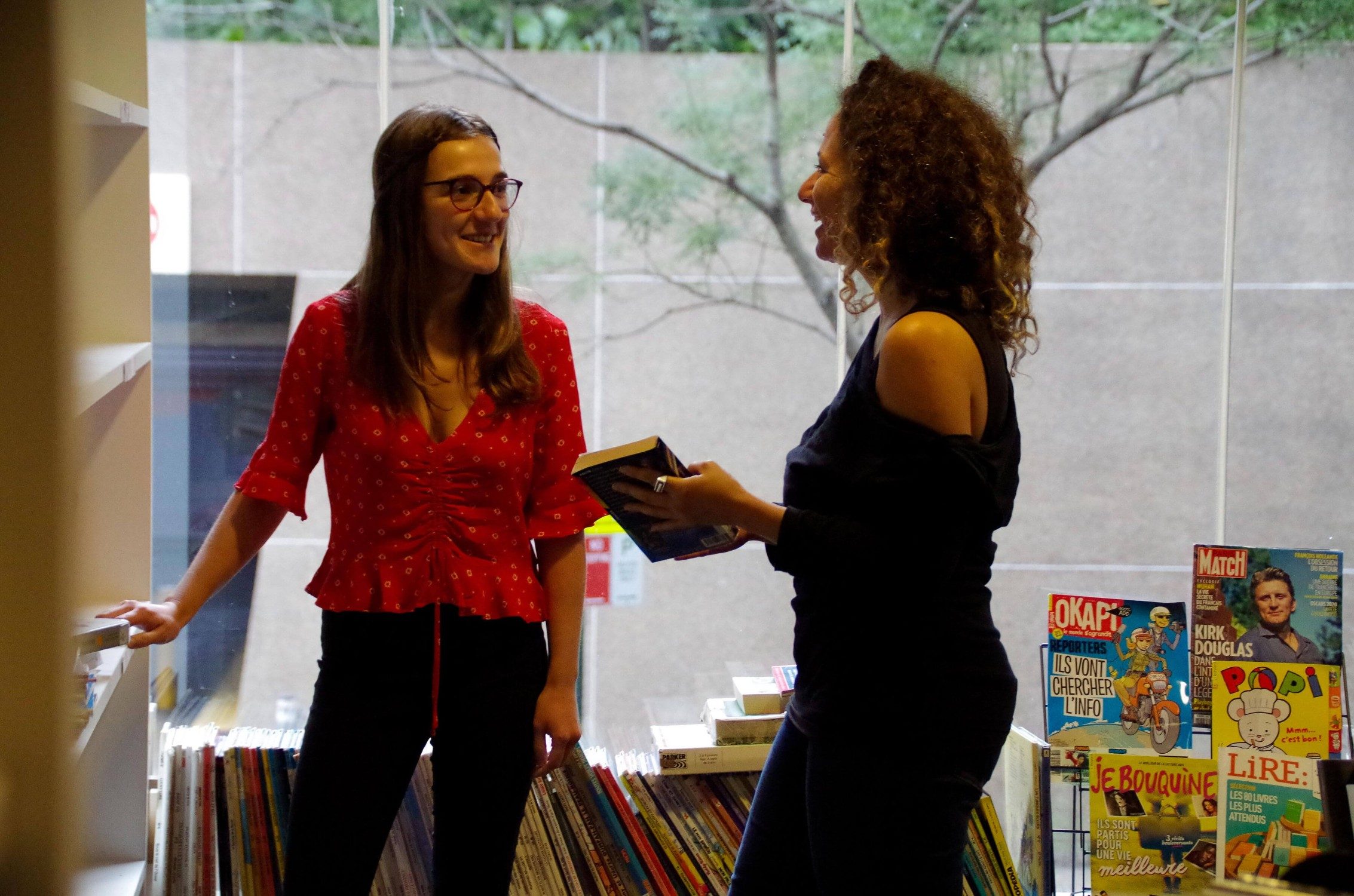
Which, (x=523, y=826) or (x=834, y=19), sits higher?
(x=834, y=19)

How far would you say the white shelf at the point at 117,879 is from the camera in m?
1.78

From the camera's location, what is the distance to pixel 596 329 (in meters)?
2.75

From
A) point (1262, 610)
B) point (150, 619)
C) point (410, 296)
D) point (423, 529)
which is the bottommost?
point (1262, 610)

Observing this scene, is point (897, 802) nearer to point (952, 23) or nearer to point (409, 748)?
point (409, 748)

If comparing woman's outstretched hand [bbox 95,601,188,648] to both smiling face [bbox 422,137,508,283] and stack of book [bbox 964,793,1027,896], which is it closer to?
smiling face [bbox 422,137,508,283]

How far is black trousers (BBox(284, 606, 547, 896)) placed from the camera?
1583 millimetres

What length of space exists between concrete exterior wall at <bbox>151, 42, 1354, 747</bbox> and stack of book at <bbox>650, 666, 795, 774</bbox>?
34cm

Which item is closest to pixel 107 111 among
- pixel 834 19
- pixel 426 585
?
pixel 426 585

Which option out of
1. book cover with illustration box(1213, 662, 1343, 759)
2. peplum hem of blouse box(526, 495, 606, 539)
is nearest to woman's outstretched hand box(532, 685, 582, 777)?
peplum hem of blouse box(526, 495, 606, 539)

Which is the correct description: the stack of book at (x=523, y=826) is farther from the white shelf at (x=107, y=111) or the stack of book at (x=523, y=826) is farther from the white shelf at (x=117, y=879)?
the white shelf at (x=107, y=111)

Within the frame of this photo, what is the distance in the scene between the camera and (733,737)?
2322mm

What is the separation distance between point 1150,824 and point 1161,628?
1.28 ft

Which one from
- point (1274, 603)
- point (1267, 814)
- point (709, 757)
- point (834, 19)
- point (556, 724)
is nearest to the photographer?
point (556, 724)

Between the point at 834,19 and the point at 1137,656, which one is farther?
the point at 834,19
